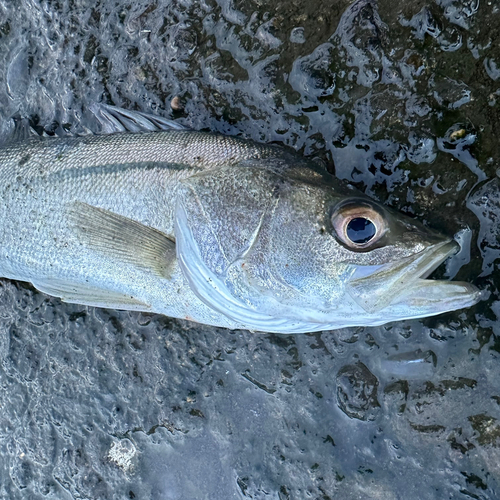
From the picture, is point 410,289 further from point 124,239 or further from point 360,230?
point 124,239

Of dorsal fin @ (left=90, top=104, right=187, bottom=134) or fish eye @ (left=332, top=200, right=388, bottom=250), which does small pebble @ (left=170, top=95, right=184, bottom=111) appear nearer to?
dorsal fin @ (left=90, top=104, right=187, bottom=134)

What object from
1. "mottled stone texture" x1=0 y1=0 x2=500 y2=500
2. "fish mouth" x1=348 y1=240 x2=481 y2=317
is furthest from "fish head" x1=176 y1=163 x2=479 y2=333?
"mottled stone texture" x1=0 y1=0 x2=500 y2=500

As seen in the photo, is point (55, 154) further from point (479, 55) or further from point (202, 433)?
point (479, 55)

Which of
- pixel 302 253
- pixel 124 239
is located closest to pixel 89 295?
Answer: pixel 124 239

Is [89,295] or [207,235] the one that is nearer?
[207,235]

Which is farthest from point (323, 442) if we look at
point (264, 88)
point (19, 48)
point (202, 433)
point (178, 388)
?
point (19, 48)
